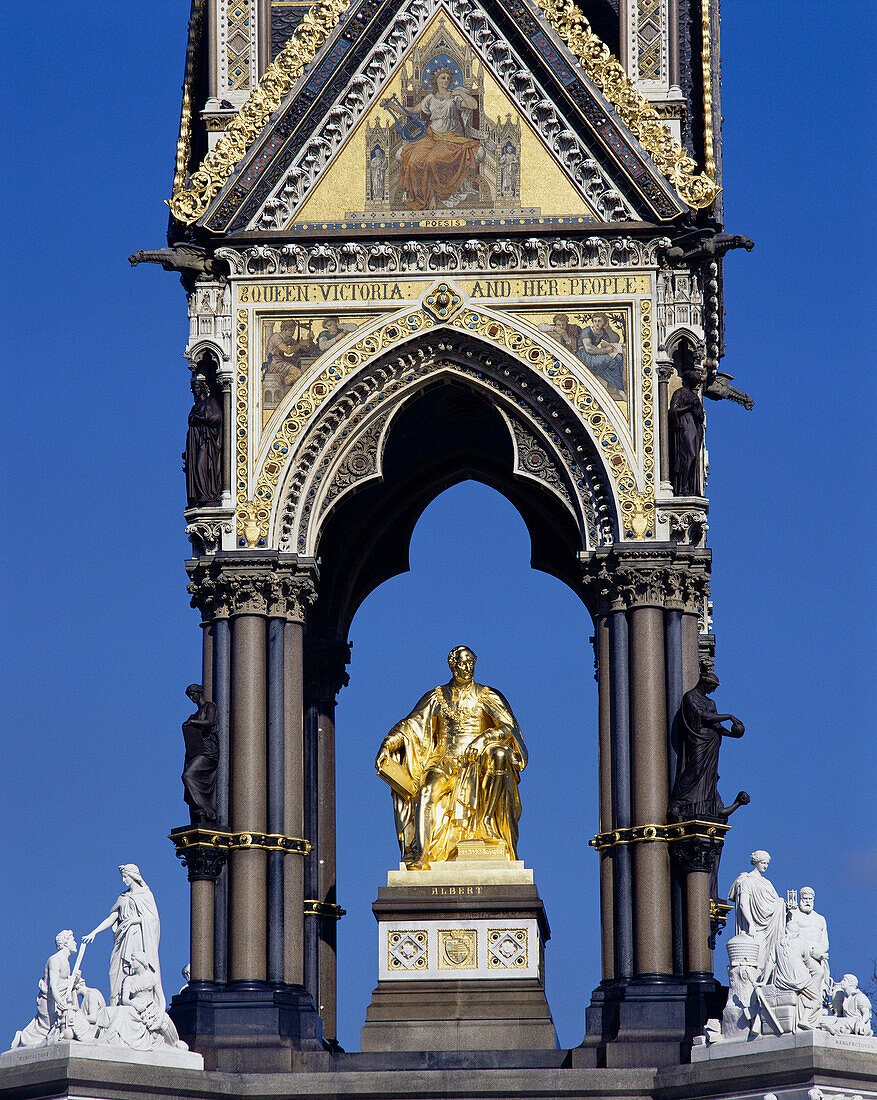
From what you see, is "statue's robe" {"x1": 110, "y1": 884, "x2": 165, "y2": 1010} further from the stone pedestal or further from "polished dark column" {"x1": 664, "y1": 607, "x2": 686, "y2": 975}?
"polished dark column" {"x1": 664, "y1": 607, "x2": 686, "y2": 975}

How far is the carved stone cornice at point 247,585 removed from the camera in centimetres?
3309

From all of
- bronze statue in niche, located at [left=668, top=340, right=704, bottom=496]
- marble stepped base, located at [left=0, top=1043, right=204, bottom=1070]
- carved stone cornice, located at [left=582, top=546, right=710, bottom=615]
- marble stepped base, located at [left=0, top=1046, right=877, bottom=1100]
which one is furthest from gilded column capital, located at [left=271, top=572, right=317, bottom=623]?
marble stepped base, located at [left=0, top=1043, right=204, bottom=1070]

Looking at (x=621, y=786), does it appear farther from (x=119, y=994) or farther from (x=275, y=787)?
(x=119, y=994)

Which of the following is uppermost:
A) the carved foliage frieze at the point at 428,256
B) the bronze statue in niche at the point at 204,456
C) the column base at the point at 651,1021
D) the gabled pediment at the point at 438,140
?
the gabled pediment at the point at 438,140

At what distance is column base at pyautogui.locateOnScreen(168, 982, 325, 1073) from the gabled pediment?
894 cm

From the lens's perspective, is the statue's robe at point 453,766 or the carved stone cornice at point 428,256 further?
the statue's robe at point 453,766

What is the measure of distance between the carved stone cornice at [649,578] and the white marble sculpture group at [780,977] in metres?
3.74

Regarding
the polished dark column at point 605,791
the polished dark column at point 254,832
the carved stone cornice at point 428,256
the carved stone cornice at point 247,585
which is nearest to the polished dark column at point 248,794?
the polished dark column at point 254,832

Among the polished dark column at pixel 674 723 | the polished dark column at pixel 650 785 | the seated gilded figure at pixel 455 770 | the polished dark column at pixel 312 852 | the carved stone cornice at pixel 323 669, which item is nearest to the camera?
the polished dark column at pixel 650 785

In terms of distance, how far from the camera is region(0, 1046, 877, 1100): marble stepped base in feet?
96.2

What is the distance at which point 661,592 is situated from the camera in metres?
32.7

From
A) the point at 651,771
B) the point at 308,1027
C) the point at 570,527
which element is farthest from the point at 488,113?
the point at 308,1027

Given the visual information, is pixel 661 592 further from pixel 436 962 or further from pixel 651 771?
pixel 436 962

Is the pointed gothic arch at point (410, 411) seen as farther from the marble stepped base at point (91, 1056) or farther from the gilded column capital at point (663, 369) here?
the marble stepped base at point (91, 1056)
